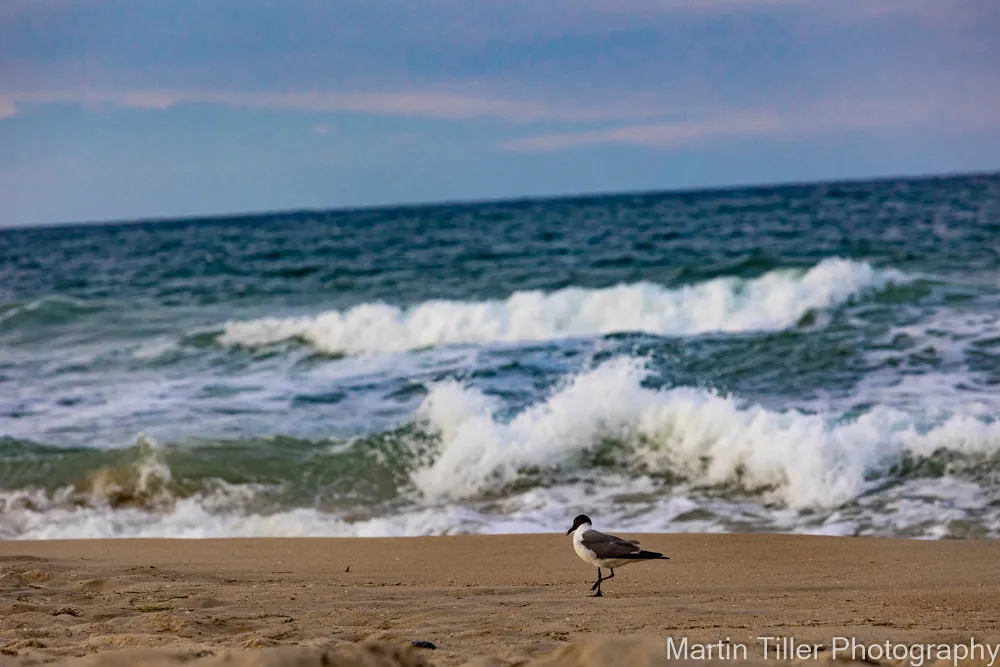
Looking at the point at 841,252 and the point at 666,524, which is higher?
the point at 841,252

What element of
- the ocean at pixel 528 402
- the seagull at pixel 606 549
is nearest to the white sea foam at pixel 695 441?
the ocean at pixel 528 402

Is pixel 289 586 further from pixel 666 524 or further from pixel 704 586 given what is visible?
pixel 666 524

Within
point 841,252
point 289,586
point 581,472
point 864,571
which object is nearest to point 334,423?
point 581,472

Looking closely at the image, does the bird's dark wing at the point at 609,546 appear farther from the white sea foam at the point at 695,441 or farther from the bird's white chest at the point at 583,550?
the white sea foam at the point at 695,441

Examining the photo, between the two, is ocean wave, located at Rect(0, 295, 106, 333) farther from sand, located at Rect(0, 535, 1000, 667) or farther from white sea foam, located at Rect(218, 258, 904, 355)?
sand, located at Rect(0, 535, 1000, 667)

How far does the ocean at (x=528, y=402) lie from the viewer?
29.2 feet

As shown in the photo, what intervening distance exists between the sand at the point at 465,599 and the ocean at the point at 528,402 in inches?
41.3

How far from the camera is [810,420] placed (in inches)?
398

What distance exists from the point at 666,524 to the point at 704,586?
7.99ft

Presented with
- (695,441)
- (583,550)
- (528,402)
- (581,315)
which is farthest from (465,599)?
(581,315)

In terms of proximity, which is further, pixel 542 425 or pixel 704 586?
pixel 542 425

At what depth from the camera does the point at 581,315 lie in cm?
2011

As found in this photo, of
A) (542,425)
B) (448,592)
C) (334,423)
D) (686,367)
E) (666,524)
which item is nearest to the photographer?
(448,592)

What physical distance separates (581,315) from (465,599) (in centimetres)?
1499
